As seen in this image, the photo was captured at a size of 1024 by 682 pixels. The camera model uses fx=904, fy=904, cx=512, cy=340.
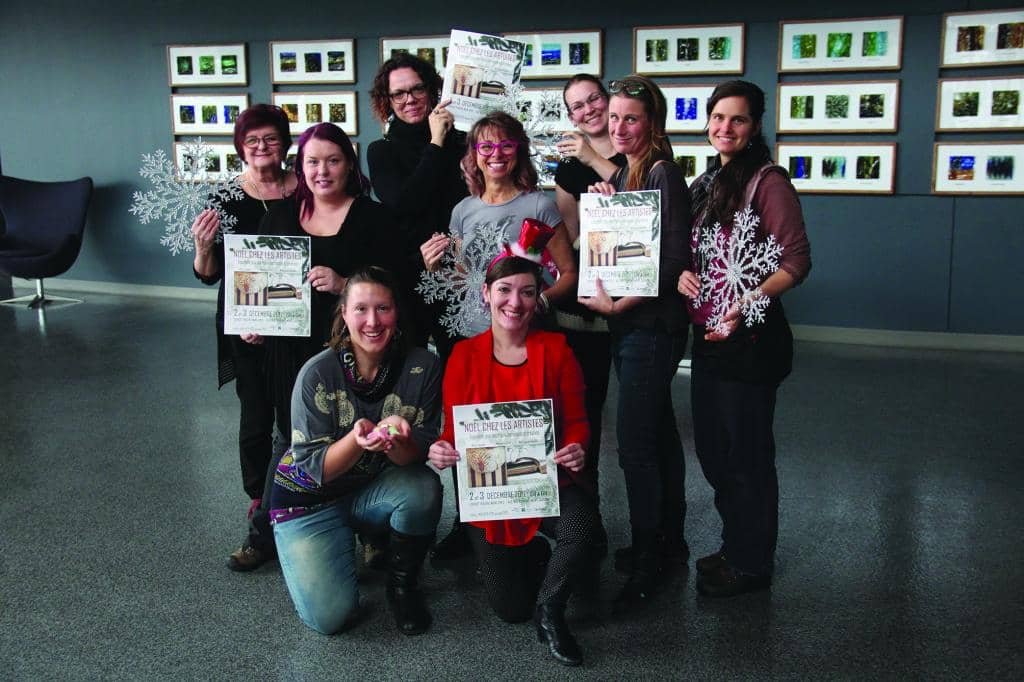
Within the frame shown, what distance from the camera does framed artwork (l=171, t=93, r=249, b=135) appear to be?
817cm

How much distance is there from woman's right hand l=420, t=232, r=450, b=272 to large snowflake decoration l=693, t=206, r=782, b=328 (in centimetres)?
80

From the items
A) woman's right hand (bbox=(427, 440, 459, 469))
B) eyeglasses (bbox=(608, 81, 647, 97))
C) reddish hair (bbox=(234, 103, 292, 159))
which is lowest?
woman's right hand (bbox=(427, 440, 459, 469))

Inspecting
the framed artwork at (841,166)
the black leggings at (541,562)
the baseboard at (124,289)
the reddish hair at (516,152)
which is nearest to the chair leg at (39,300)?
the baseboard at (124,289)

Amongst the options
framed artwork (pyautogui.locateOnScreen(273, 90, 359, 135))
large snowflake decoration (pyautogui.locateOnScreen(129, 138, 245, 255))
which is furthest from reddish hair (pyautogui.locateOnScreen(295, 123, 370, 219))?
framed artwork (pyautogui.locateOnScreen(273, 90, 359, 135))

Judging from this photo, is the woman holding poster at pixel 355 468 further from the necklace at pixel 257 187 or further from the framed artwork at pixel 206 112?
the framed artwork at pixel 206 112

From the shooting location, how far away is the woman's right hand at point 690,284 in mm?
2607

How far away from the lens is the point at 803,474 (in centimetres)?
396

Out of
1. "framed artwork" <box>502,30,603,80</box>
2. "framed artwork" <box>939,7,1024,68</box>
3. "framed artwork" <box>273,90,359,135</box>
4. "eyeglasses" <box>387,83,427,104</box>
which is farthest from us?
"framed artwork" <box>273,90,359,135</box>

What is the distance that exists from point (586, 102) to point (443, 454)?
127cm

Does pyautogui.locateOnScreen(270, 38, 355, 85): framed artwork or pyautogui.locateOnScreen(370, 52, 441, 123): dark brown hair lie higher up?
pyautogui.locateOnScreen(270, 38, 355, 85): framed artwork

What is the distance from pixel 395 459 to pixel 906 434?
2.93 m

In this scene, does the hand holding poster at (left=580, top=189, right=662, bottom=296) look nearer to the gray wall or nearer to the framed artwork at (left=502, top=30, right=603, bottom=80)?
the gray wall

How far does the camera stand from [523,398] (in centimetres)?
265

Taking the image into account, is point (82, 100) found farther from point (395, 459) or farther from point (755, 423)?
point (755, 423)
